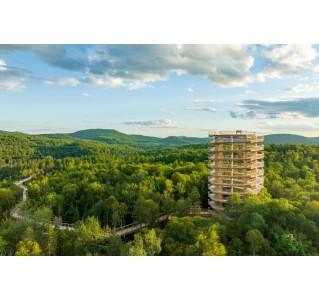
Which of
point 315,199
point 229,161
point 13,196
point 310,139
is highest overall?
point 310,139

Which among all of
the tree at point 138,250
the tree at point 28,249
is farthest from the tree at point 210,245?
the tree at point 28,249

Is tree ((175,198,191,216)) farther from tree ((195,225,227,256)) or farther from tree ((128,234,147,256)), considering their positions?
tree ((128,234,147,256))

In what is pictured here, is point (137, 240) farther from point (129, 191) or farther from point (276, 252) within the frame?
point (129, 191)

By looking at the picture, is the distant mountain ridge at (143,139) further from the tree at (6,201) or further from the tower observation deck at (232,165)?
the tree at (6,201)

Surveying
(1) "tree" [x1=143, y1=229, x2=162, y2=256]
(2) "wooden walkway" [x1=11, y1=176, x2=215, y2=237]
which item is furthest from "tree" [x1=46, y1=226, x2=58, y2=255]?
(1) "tree" [x1=143, y1=229, x2=162, y2=256]

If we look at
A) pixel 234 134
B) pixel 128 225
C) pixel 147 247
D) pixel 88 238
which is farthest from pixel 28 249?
pixel 234 134
